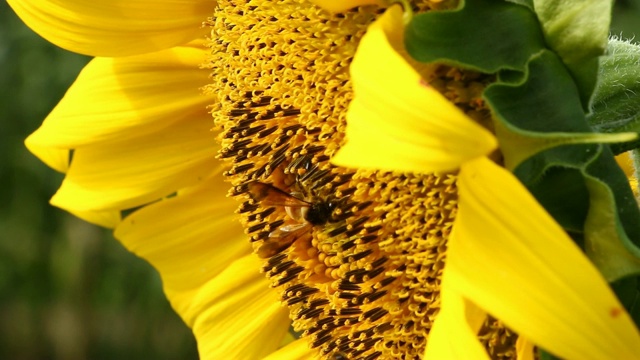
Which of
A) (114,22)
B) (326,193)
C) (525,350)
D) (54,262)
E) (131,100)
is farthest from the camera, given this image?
(54,262)

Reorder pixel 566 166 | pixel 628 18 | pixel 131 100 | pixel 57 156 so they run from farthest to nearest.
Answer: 1. pixel 628 18
2. pixel 57 156
3. pixel 131 100
4. pixel 566 166

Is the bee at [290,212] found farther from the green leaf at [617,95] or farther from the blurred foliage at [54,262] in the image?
the blurred foliage at [54,262]

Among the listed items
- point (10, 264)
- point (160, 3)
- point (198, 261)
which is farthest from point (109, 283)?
point (160, 3)

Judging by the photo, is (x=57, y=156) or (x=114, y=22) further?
(x=57, y=156)

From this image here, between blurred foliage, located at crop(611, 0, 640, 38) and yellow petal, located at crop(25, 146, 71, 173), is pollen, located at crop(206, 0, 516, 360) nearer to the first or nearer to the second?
yellow petal, located at crop(25, 146, 71, 173)

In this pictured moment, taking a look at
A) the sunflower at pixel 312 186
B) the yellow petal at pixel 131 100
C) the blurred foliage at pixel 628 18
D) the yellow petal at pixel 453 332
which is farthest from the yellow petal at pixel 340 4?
the blurred foliage at pixel 628 18

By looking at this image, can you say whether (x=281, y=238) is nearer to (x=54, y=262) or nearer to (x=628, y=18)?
(x=628, y=18)

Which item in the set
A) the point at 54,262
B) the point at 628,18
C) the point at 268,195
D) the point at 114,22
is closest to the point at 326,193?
the point at 268,195
